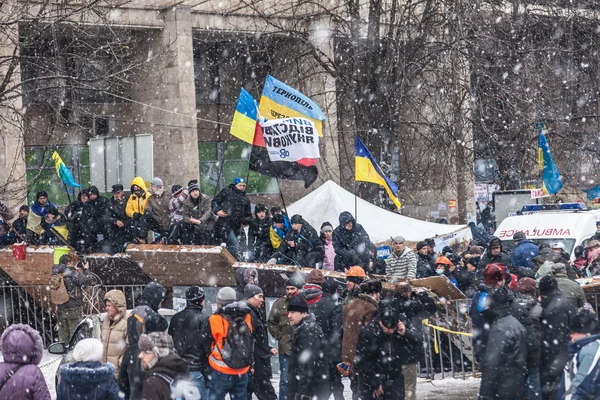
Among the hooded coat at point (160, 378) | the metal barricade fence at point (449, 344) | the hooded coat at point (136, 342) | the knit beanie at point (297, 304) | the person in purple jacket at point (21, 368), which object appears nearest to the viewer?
the hooded coat at point (160, 378)

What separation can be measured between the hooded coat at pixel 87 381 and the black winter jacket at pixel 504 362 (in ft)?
10.6

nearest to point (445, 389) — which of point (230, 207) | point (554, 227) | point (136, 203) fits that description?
point (230, 207)

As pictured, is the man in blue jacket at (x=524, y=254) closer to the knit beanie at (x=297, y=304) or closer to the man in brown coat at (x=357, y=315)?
the man in brown coat at (x=357, y=315)

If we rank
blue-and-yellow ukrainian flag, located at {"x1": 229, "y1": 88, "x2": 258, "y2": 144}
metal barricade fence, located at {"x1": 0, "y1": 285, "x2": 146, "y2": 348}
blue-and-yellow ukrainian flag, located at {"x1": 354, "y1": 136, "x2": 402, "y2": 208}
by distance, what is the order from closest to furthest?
1. metal barricade fence, located at {"x1": 0, "y1": 285, "x2": 146, "y2": 348}
2. blue-and-yellow ukrainian flag, located at {"x1": 229, "y1": 88, "x2": 258, "y2": 144}
3. blue-and-yellow ukrainian flag, located at {"x1": 354, "y1": 136, "x2": 402, "y2": 208}

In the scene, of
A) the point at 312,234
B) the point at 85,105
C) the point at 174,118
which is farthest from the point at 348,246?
the point at 85,105

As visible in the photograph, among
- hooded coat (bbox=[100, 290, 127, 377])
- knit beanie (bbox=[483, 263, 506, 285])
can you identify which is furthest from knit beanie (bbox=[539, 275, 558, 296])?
hooded coat (bbox=[100, 290, 127, 377])

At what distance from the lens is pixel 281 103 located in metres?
16.6

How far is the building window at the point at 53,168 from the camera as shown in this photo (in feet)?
102

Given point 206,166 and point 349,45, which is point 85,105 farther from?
point 349,45

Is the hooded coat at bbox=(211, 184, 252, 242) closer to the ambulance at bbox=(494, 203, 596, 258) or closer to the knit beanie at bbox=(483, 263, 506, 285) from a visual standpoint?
the ambulance at bbox=(494, 203, 596, 258)

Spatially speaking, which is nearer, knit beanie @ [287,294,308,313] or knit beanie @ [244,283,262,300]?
knit beanie @ [287,294,308,313]

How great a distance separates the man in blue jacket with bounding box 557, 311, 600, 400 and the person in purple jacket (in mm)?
3796

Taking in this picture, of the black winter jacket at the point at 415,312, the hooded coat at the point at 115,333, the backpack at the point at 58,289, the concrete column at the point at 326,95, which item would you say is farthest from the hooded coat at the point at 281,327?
the concrete column at the point at 326,95

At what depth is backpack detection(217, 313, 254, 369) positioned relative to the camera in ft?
31.2
